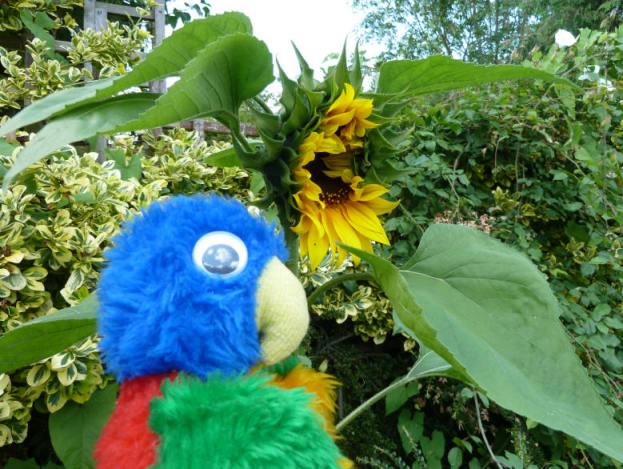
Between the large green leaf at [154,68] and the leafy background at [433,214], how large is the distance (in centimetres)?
44

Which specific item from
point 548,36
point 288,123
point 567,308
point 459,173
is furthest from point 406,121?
point 548,36

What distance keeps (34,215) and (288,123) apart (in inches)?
24.2

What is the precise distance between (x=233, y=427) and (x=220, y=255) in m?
0.12

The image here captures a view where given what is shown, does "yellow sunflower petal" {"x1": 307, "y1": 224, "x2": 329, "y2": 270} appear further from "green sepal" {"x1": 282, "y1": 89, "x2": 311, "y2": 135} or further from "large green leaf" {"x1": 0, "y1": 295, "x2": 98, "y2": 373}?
"large green leaf" {"x1": 0, "y1": 295, "x2": 98, "y2": 373}

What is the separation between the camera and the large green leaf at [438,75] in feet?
1.42

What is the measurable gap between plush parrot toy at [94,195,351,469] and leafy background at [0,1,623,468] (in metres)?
0.43

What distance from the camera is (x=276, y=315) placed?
390 millimetres

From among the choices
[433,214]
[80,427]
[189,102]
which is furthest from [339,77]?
[433,214]

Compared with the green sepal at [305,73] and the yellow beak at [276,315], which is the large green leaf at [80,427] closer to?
the yellow beak at [276,315]

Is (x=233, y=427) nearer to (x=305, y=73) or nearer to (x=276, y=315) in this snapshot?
(x=276, y=315)

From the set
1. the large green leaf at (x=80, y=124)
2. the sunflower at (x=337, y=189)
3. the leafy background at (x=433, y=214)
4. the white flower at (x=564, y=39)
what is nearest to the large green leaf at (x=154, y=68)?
the large green leaf at (x=80, y=124)

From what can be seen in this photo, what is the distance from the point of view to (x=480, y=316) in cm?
46

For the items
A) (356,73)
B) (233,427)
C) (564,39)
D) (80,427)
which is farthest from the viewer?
(564,39)

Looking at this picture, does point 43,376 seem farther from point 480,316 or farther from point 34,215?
point 480,316
